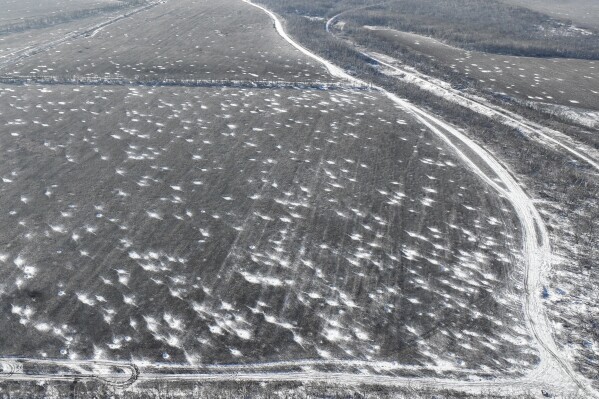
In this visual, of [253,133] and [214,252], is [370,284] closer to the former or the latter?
[214,252]

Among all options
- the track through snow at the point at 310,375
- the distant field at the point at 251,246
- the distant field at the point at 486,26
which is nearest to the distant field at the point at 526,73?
the distant field at the point at 486,26

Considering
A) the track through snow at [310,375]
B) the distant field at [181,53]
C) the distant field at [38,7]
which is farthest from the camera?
the distant field at [38,7]

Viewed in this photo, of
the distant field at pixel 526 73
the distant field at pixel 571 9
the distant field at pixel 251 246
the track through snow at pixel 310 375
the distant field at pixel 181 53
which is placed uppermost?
the distant field at pixel 571 9

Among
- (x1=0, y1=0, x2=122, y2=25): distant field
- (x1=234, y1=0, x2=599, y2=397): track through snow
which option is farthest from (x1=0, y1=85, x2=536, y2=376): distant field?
(x1=0, y1=0, x2=122, y2=25): distant field

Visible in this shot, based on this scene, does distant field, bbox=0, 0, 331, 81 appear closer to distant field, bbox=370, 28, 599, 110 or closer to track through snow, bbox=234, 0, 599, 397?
distant field, bbox=370, 28, 599, 110

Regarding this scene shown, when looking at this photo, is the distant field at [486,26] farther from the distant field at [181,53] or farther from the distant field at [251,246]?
the distant field at [251,246]

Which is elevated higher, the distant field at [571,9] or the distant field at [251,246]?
the distant field at [571,9]

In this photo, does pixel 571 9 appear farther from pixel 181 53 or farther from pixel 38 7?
pixel 38 7
